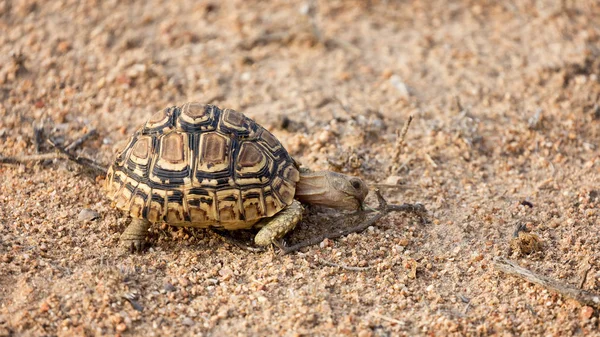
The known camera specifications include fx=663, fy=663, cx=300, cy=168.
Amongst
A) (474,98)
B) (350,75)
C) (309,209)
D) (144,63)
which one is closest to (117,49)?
(144,63)

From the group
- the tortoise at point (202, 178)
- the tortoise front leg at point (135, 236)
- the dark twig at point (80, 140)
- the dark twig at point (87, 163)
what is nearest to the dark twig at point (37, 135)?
the dark twig at point (80, 140)

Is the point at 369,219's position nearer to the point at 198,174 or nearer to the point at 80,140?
the point at 198,174

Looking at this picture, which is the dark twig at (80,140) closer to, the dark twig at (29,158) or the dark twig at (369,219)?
the dark twig at (29,158)

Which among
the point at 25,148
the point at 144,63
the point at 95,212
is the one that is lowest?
the point at 95,212

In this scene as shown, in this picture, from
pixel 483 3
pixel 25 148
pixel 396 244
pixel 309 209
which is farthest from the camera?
pixel 483 3

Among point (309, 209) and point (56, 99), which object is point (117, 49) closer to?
point (56, 99)

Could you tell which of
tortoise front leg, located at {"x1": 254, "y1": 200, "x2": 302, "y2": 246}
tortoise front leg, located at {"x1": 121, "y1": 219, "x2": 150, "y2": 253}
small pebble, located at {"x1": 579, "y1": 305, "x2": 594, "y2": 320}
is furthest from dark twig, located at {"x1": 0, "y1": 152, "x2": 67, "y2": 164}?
small pebble, located at {"x1": 579, "y1": 305, "x2": 594, "y2": 320}
